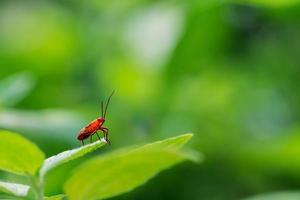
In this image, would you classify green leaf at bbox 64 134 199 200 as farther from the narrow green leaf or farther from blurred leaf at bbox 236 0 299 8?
blurred leaf at bbox 236 0 299 8

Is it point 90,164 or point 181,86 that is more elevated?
point 181,86

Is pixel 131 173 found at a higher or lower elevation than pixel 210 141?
lower

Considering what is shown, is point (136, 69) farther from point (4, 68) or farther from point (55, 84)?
point (4, 68)

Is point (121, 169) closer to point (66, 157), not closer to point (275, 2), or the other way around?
point (66, 157)

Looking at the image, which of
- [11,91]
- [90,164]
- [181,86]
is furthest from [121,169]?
[181,86]

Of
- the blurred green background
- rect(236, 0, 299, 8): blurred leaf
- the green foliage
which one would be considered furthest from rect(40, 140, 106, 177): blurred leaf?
rect(236, 0, 299, 8): blurred leaf

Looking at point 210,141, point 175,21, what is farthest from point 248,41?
point 210,141
